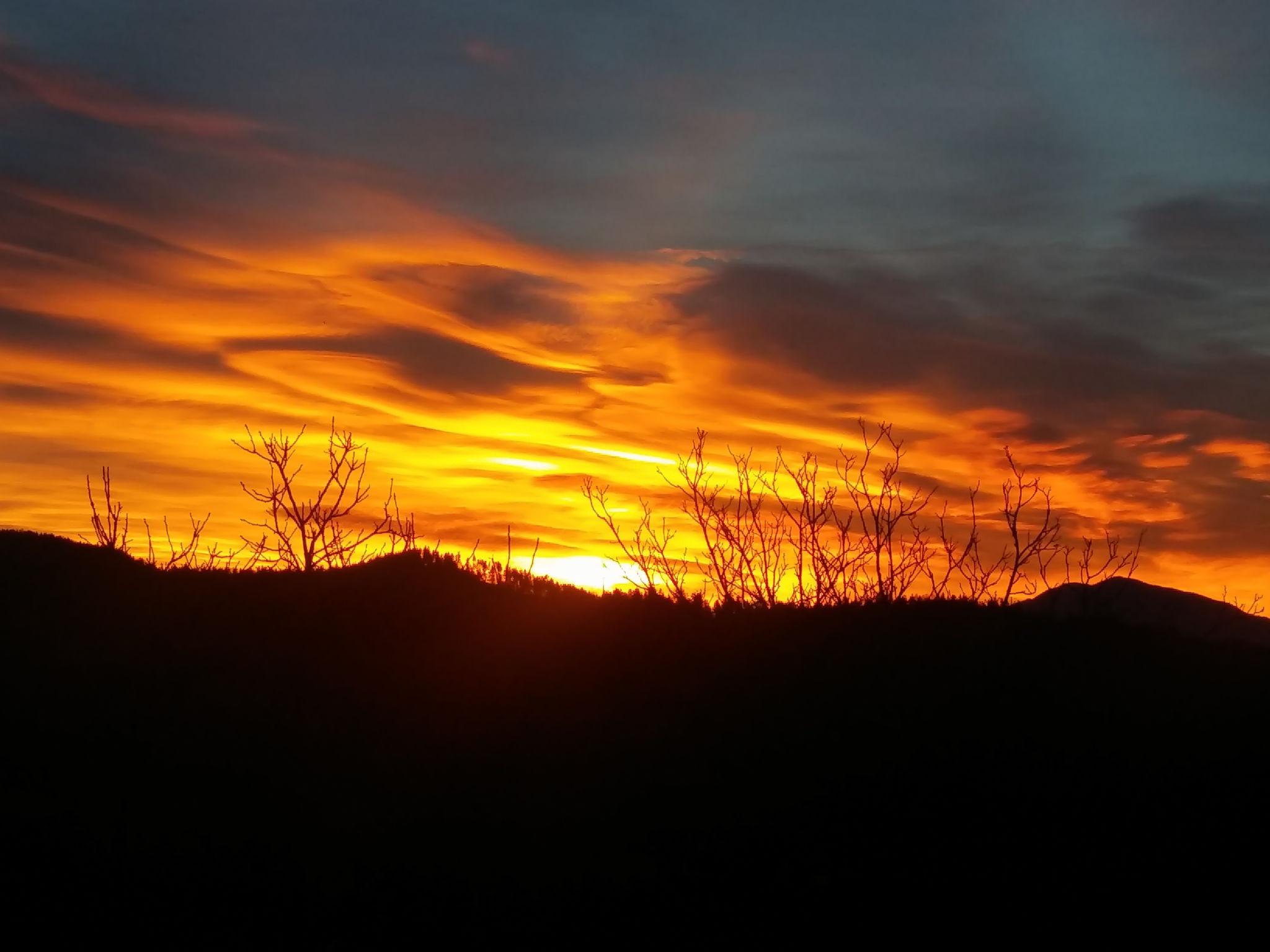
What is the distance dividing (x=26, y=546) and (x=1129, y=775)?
530 inches

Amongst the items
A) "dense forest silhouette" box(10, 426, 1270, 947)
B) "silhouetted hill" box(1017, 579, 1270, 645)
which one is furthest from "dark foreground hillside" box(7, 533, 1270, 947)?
"silhouetted hill" box(1017, 579, 1270, 645)

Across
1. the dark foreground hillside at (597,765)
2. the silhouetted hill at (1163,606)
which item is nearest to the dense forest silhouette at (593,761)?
the dark foreground hillside at (597,765)

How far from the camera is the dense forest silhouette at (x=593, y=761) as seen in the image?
8047 millimetres

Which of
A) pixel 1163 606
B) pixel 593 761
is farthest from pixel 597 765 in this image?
pixel 1163 606

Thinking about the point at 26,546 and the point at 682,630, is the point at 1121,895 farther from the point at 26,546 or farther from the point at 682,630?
the point at 26,546

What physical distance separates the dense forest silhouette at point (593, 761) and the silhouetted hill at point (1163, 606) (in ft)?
21.5

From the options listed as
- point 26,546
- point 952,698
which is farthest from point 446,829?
point 26,546

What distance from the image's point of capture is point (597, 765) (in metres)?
9.65

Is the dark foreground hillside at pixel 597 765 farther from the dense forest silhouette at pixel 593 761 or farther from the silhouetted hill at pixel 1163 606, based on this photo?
the silhouetted hill at pixel 1163 606

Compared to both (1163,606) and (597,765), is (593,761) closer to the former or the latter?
(597,765)

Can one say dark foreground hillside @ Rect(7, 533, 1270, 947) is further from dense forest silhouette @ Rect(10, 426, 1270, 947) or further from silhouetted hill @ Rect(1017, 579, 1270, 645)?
silhouetted hill @ Rect(1017, 579, 1270, 645)

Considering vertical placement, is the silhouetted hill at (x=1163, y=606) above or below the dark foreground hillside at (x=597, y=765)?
above

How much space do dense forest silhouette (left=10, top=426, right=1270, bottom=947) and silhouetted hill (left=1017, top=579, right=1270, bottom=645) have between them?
656 cm

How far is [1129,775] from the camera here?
9.58 metres
